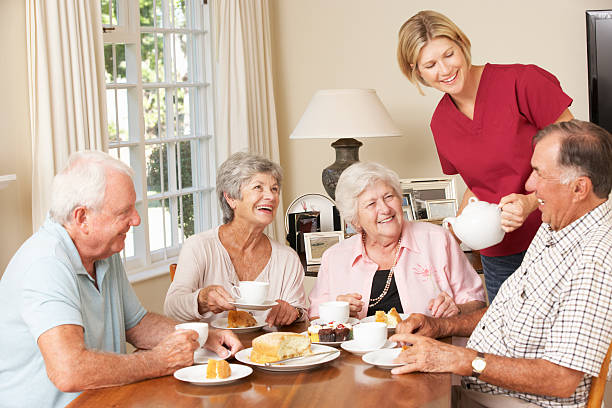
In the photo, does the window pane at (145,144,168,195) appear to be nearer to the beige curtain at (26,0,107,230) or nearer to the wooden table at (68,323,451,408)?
the beige curtain at (26,0,107,230)

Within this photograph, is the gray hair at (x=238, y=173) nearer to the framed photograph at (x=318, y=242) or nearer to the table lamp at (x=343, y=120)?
the framed photograph at (x=318, y=242)

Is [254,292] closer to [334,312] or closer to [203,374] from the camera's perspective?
[334,312]

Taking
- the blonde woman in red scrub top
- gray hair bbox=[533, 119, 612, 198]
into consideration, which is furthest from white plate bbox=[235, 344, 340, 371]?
the blonde woman in red scrub top

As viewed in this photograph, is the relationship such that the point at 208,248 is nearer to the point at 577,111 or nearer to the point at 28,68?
the point at 28,68

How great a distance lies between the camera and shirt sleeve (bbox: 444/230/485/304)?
249cm

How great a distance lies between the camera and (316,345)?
6.50ft

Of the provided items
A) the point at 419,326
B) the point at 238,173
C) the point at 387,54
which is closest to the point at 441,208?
the point at 387,54

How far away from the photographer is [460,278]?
2.52 metres

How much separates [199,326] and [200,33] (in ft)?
10.0

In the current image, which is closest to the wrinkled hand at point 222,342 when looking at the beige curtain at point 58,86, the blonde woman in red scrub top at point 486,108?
the blonde woman in red scrub top at point 486,108

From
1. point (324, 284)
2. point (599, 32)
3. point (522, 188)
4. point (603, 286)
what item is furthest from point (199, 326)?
point (599, 32)

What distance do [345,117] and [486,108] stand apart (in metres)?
1.43

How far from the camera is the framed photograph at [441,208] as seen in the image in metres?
3.84

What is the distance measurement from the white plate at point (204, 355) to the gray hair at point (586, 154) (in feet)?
3.14
